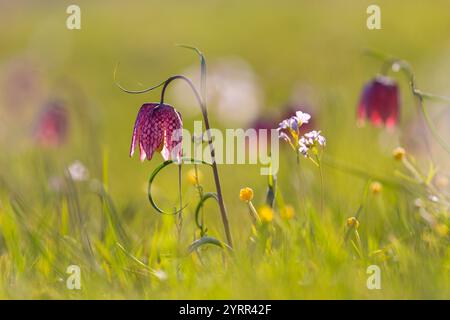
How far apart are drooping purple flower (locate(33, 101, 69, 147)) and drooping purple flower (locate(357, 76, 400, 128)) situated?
157cm

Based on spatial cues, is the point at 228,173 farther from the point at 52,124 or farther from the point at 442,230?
the point at 442,230

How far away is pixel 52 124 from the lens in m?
3.90

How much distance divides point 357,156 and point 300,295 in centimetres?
215

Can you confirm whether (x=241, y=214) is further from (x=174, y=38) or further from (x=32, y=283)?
(x=174, y=38)

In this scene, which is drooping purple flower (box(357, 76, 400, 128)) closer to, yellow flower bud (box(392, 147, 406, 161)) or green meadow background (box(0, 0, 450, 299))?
green meadow background (box(0, 0, 450, 299))

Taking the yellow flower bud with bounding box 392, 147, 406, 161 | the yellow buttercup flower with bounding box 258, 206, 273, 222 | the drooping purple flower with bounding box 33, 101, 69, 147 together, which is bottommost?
the yellow buttercup flower with bounding box 258, 206, 273, 222

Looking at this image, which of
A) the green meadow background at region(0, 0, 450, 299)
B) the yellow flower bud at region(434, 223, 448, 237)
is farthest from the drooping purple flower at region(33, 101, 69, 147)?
the yellow flower bud at region(434, 223, 448, 237)

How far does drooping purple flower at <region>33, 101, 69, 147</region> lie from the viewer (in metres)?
3.89

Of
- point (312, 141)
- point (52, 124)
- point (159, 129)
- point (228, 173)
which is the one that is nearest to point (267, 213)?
point (312, 141)

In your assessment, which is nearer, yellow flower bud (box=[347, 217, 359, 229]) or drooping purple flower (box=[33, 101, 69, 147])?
yellow flower bud (box=[347, 217, 359, 229])

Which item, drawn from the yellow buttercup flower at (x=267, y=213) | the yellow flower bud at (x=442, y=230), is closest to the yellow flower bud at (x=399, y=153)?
the yellow flower bud at (x=442, y=230)

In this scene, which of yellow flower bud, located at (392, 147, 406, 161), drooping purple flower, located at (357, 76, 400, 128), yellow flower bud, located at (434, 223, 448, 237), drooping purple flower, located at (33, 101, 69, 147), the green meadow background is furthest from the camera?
drooping purple flower, located at (33, 101, 69, 147)

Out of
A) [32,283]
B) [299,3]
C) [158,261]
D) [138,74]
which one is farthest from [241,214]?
[299,3]

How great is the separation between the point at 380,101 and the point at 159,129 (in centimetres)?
96
